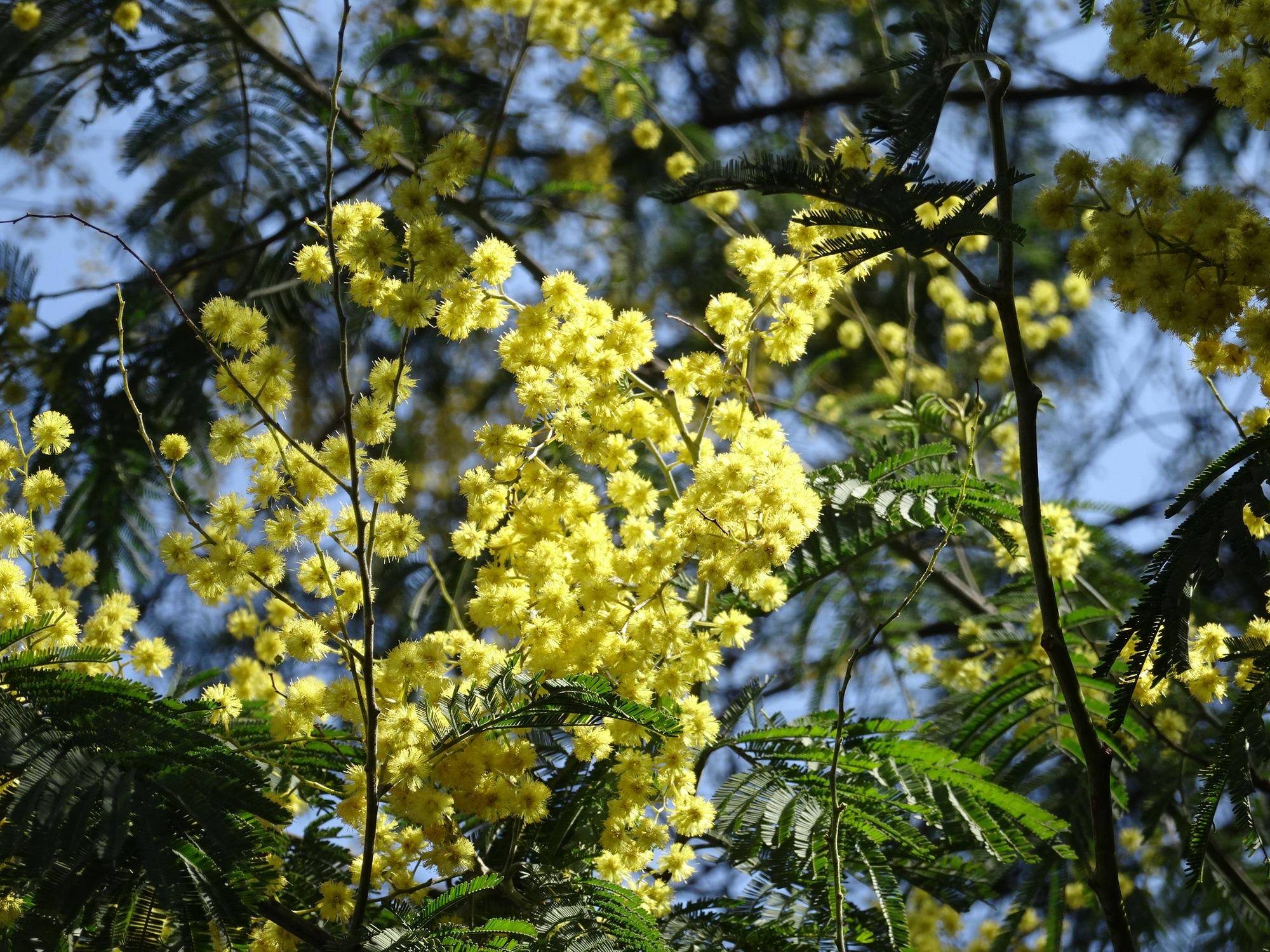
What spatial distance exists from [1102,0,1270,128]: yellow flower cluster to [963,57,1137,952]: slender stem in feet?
1.30

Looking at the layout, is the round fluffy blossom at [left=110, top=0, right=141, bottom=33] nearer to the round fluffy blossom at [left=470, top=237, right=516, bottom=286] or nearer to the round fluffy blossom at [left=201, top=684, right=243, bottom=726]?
the round fluffy blossom at [left=470, top=237, right=516, bottom=286]

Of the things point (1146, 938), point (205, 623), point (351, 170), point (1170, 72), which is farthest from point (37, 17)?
point (1146, 938)

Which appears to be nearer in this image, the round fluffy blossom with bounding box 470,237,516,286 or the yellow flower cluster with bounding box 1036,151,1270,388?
the yellow flower cluster with bounding box 1036,151,1270,388

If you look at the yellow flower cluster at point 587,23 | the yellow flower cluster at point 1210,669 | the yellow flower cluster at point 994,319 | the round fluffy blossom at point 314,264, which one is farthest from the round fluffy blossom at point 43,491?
the yellow flower cluster at point 994,319

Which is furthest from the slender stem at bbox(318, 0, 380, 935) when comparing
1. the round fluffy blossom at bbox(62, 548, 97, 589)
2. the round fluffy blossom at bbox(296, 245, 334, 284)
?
the round fluffy blossom at bbox(62, 548, 97, 589)

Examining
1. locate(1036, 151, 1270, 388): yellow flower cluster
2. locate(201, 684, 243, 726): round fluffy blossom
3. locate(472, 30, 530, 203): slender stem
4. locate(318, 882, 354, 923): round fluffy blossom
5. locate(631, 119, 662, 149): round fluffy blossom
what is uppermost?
locate(631, 119, 662, 149): round fluffy blossom

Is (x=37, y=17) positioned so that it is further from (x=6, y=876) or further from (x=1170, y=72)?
(x=1170, y=72)

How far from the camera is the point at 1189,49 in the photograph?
6.95 feet

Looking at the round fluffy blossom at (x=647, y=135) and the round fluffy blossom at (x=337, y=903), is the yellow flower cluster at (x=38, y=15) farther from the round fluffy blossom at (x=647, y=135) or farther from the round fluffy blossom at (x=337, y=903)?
the round fluffy blossom at (x=337, y=903)

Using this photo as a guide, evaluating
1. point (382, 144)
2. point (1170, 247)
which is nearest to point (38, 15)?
point (382, 144)

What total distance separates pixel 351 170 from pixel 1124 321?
4016mm

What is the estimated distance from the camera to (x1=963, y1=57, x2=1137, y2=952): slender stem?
6.08 ft

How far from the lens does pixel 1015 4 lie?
257 inches

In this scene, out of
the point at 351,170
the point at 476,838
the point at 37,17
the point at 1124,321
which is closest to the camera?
the point at 476,838
